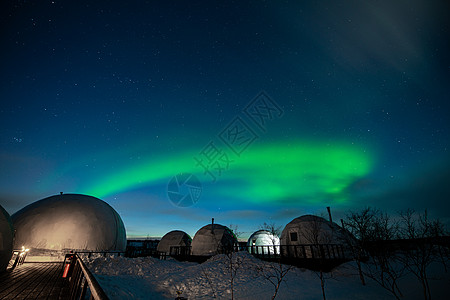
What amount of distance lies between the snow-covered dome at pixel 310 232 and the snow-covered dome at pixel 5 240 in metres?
19.6

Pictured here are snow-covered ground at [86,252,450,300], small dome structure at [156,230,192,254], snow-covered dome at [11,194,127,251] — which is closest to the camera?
snow-covered ground at [86,252,450,300]

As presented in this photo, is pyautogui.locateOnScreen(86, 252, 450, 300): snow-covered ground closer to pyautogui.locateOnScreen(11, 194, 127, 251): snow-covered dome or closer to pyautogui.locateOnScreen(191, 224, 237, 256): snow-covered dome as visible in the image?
pyautogui.locateOnScreen(11, 194, 127, 251): snow-covered dome

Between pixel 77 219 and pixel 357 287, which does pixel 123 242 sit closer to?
pixel 77 219

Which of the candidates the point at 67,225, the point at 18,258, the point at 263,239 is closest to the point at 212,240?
the point at 263,239

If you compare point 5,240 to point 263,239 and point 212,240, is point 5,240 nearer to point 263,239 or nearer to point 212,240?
point 212,240

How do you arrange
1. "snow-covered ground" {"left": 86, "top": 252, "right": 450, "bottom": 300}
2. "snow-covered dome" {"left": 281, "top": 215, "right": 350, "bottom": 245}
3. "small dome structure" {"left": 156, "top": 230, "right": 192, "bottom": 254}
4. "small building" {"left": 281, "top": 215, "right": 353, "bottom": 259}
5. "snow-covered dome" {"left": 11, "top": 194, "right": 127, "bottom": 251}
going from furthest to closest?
"small dome structure" {"left": 156, "top": 230, "right": 192, "bottom": 254}, "snow-covered dome" {"left": 11, "top": 194, "right": 127, "bottom": 251}, "snow-covered dome" {"left": 281, "top": 215, "right": 350, "bottom": 245}, "small building" {"left": 281, "top": 215, "right": 353, "bottom": 259}, "snow-covered ground" {"left": 86, "top": 252, "right": 450, "bottom": 300}

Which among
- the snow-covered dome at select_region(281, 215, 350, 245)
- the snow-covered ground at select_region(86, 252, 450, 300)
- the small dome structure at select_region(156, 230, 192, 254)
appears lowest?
the snow-covered ground at select_region(86, 252, 450, 300)

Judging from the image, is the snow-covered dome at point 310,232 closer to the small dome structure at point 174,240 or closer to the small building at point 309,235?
the small building at point 309,235

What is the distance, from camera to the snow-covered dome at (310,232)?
54.5 feet

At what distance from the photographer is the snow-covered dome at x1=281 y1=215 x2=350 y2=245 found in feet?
54.5

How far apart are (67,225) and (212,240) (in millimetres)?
15891

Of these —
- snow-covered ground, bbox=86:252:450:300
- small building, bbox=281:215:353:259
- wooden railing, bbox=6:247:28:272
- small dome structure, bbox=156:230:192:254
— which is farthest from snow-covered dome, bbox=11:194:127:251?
small building, bbox=281:215:353:259

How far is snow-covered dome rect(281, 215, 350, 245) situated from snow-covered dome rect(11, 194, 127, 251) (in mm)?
20031

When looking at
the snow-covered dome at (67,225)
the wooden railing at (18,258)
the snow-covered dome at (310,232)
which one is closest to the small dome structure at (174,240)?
the snow-covered dome at (67,225)
